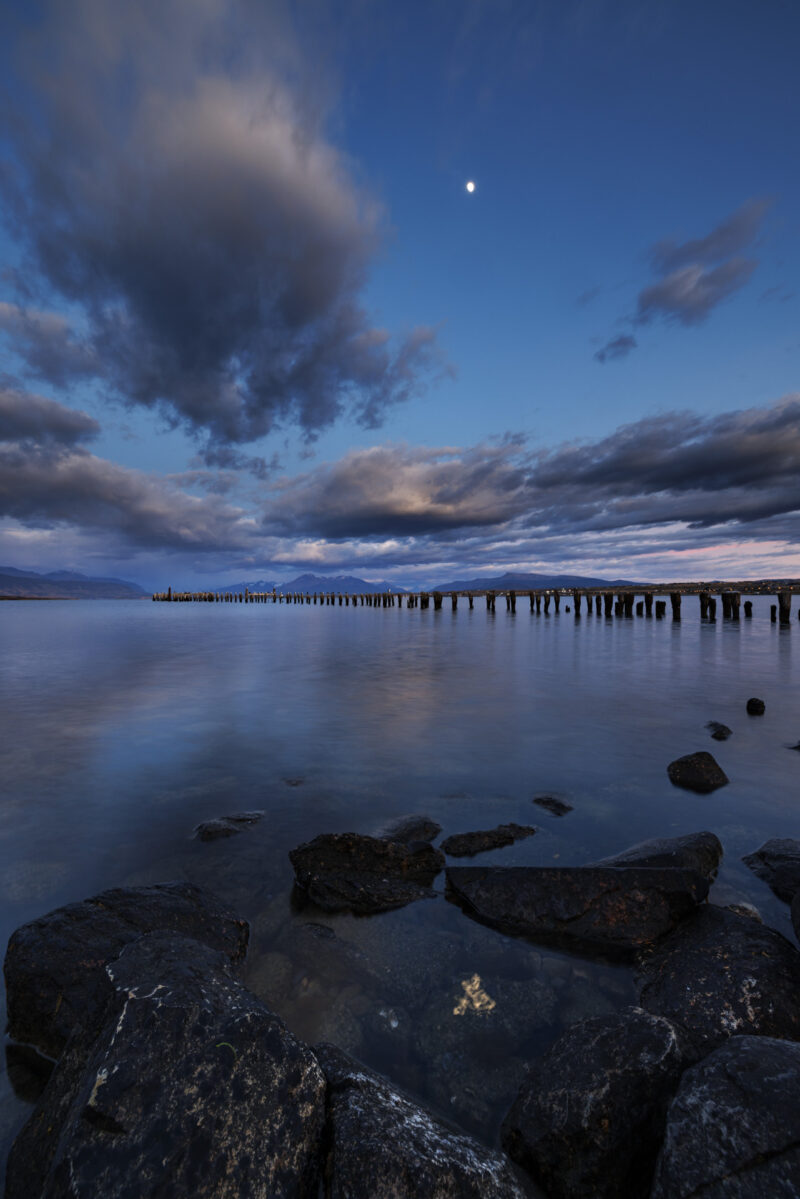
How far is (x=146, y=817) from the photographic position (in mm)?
8664

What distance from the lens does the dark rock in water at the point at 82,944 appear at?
13.3ft

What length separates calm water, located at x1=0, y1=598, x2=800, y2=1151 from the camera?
462 centimetres

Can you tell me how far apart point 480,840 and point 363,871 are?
1904 millimetres

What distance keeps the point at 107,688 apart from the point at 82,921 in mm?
17212

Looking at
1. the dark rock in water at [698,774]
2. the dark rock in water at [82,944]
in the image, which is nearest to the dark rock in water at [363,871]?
the dark rock in water at [82,944]

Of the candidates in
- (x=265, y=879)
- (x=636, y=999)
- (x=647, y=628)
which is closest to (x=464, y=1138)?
(x=636, y=999)

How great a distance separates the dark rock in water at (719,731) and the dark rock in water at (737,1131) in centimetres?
1193

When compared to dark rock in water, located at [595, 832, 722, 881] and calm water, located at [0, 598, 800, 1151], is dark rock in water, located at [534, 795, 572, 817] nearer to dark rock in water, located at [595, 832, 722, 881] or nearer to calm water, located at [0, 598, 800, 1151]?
calm water, located at [0, 598, 800, 1151]

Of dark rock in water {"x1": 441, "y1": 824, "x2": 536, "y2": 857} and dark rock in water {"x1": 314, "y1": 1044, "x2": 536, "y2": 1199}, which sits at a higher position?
dark rock in water {"x1": 314, "y1": 1044, "x2": 536, "y2": 1199}

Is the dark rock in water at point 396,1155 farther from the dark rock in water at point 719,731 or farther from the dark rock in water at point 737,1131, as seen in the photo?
the dark rock in water at point 719,731

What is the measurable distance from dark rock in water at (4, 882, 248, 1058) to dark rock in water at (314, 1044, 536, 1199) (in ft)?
5.45

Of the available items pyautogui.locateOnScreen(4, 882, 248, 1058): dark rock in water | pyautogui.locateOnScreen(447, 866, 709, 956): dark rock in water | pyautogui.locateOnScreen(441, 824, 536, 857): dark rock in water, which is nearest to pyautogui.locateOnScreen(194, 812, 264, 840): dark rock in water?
pyautogui.locateOnScreen(4, 882, 248, 1058): dark rock in water

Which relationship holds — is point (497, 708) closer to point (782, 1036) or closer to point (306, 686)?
point (306, 686)

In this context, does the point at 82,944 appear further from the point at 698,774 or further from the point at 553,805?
the point at 698,774
